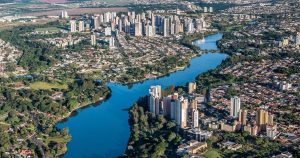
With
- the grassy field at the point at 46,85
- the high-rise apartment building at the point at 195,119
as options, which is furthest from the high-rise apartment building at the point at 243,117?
the grassy field at the point at 46,85

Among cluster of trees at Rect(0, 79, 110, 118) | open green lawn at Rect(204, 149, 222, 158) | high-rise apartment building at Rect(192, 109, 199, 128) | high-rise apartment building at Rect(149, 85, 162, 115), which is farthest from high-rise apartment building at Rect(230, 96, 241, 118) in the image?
cluster of trees at Rect(0, 79, 110, 118)

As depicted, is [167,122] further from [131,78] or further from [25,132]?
[131,78]

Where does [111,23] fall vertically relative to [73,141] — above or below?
above

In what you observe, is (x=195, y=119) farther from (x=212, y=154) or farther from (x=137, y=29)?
(x=137, y=29)

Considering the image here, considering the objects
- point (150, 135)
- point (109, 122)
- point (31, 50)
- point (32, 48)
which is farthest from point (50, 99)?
point (32, 48)

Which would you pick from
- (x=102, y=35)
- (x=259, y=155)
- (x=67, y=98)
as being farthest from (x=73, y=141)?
(x=102, y=35)

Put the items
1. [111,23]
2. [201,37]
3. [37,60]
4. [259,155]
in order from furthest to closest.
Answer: [111,23]
[201,37]
[37,60]
[259,155]

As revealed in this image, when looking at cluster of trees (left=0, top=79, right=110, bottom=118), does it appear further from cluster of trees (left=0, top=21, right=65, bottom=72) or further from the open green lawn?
the open green lawn

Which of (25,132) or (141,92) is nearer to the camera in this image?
(25,132)
